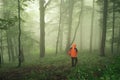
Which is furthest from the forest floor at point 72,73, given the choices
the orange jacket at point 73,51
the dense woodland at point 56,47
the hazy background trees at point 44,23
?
the hazy background trees at point 44,23

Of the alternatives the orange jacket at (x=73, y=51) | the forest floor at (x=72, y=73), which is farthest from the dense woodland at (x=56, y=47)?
Result: the orange jacket at (x=73, y=51)

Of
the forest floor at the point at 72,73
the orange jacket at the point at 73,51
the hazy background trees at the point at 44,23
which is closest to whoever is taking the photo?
the forest floor at the point at 72,73

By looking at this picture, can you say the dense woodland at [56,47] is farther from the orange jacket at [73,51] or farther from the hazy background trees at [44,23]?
the orange jacket at [73,51]

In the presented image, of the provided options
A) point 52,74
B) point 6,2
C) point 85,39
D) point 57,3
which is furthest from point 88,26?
point 52,74

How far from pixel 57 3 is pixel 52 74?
23726 millimetres

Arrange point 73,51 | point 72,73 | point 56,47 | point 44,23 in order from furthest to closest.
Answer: point 56,47
point 44,23
point 73,51
point 72,73

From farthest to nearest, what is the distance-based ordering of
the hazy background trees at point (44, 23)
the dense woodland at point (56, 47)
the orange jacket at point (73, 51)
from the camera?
the hazy background trees at point (44, 23), the orange jacket at point (73, 51), the dense woodland at point (56, 47)

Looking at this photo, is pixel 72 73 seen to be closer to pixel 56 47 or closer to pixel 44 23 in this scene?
pixel 44 23

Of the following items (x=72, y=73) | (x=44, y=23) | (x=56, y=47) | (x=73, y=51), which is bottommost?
(x=72, y=73)

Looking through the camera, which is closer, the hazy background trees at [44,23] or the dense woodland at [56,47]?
the dense woodland at [56,47]

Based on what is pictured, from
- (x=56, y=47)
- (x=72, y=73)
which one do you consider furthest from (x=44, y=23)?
(x=72, y=73)

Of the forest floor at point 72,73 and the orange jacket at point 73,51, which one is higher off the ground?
the orange jacket at point 73,51

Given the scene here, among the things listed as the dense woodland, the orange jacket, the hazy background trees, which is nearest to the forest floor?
the dense woodland

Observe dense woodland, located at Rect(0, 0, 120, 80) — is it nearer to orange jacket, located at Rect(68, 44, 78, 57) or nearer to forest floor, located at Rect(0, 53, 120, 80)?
forest floor, located at Rect(0, 53, 120, 80)
